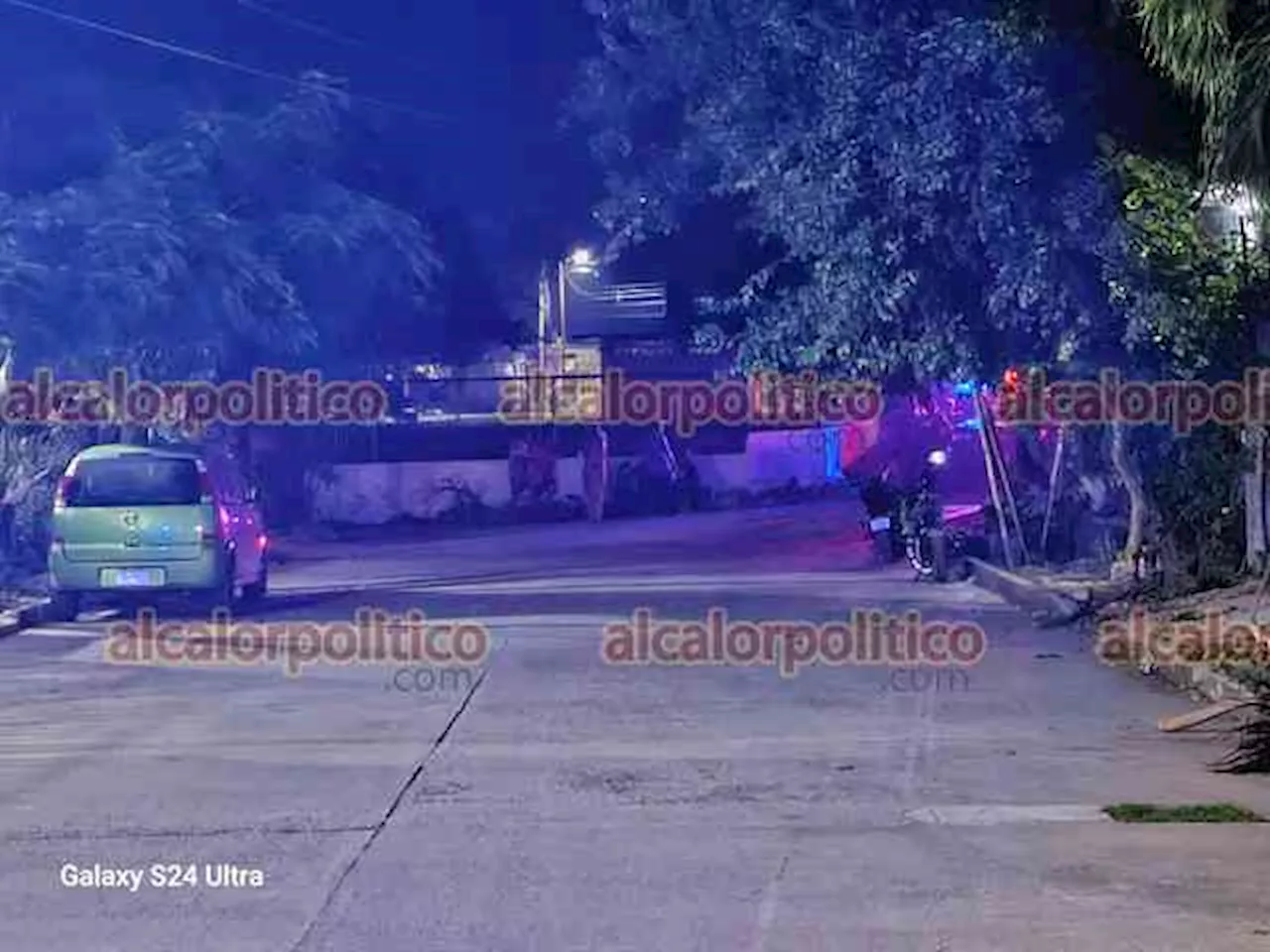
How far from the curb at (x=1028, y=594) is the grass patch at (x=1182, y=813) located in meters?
9.44

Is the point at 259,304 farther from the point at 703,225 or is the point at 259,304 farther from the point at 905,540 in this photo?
the point at 905,540

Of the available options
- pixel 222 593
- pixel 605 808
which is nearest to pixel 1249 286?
pixel 605 808

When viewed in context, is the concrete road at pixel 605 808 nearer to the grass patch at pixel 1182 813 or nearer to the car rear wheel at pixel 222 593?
the grass patch at pixel 1182 813

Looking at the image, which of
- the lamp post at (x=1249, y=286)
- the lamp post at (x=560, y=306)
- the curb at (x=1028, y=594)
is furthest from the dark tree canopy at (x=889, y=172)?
the lamp post at (x=560, y=306)

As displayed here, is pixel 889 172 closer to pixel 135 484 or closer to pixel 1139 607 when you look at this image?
pixel 1139 607

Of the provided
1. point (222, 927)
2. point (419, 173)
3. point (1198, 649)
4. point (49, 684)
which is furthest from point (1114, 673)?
point (419, 173)

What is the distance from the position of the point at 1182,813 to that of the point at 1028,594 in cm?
1202

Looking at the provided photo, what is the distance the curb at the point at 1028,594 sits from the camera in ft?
63.9

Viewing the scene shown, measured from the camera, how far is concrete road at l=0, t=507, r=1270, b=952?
7645 millimetres

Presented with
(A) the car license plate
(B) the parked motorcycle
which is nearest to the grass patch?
(A) the car license plate

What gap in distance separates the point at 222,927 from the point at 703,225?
52.2 feet

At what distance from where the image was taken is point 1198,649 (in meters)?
15.1

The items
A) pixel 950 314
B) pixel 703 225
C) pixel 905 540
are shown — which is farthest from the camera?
pixel 905 540

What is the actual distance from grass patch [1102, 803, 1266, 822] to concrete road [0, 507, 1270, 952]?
6.5 inches
